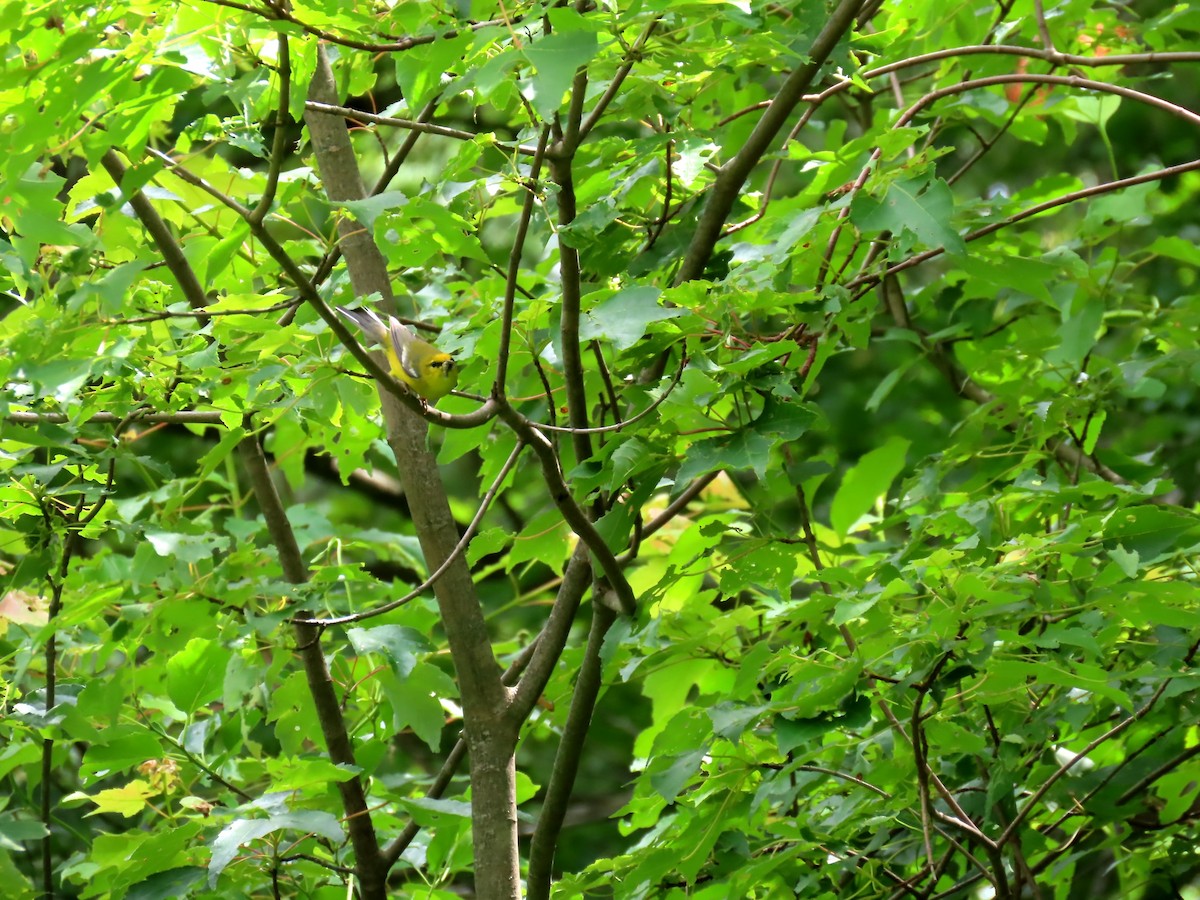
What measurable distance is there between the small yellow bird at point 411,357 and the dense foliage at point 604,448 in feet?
0.31

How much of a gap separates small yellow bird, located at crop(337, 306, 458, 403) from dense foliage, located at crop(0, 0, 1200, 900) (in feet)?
0.31

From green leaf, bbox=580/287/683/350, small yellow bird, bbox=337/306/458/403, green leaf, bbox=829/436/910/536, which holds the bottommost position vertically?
green leaf, bbox=829/436/910/536

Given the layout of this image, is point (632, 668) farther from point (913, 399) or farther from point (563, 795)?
point (913, 399)

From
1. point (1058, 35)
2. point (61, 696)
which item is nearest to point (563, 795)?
point (61, 696)

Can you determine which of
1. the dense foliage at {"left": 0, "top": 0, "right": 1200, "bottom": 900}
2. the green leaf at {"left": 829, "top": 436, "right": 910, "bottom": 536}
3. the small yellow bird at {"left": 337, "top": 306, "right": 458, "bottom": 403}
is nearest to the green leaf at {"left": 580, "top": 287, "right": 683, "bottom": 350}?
the dense foliage at {"left": 0, "top": 0, "right": 1200, "bottom": 900}

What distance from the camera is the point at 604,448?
1825 millimetres

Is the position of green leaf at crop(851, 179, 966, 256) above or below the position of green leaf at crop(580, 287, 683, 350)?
above

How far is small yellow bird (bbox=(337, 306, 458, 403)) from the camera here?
2.25 metres

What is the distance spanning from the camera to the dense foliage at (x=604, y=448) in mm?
1661

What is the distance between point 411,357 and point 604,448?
2.40ft

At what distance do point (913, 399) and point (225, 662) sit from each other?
18.4 feet

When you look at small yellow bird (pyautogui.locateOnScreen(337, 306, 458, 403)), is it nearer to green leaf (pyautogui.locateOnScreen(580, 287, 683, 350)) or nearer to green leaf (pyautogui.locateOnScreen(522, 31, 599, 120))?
green leaf (pyautogui.locateOnScreen(580, 287, 683, 350))

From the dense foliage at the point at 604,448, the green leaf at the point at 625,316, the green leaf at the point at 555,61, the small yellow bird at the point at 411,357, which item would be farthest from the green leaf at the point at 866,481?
the green leaf at the point at 555,61

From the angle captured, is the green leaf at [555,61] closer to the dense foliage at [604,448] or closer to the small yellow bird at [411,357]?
the dense foliage at [604,448]
